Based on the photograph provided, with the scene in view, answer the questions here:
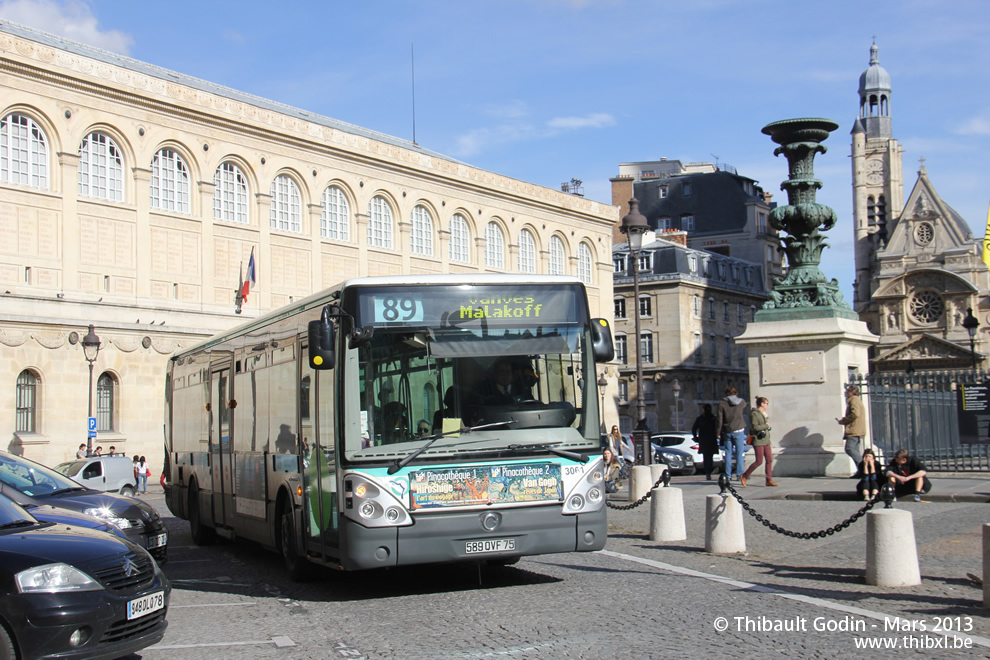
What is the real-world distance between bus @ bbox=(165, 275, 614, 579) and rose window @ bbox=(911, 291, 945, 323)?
82.8 metres

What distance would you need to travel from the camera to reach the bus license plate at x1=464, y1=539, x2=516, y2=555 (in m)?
9.67

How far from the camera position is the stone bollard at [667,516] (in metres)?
13.8

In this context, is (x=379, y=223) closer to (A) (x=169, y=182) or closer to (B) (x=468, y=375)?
(A) (x=169, y=182)

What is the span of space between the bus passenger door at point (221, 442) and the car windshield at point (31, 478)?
2318 millimetres

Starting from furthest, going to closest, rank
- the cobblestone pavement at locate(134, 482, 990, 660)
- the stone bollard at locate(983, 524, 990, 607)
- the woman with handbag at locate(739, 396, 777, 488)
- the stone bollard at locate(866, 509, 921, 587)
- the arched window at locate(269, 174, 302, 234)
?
the arched window at locate(269, 174, 302, 234), the woman with handbag at locate(739, 396, 777, 488), the stone bollard at locate(866, 509, 921, 587), the stone bollard at locate(983, 524, 990, 607), the cobblestone pavement at locate(134, 482, 990, 660)

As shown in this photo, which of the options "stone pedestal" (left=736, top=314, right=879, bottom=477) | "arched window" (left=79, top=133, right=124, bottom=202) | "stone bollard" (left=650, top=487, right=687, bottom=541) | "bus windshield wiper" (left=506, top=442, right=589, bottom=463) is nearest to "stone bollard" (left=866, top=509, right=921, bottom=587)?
"bus windshield wiper" (left=506, top=442, right=589, bottom=463)

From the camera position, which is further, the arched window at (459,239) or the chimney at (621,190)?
the chimney at (621,190)

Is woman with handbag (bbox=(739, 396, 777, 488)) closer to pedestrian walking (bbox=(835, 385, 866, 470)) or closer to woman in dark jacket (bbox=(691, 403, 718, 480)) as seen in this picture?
pedestrian walking (bbox=(835, 385, 866, 470))

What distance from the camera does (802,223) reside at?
2167cm

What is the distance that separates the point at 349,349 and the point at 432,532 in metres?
1.78

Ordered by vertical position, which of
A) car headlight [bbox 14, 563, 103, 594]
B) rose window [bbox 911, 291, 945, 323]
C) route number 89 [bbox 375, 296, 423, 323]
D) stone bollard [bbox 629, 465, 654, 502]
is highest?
rose window [bbox 911, 291, 945, 323]

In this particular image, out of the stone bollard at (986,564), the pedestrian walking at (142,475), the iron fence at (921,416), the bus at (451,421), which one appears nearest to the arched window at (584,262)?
the pedestrian walking at (142,475)

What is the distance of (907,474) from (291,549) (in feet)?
30.2

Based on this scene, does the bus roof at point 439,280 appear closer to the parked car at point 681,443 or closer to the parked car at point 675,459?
the parked car at point 675,459
